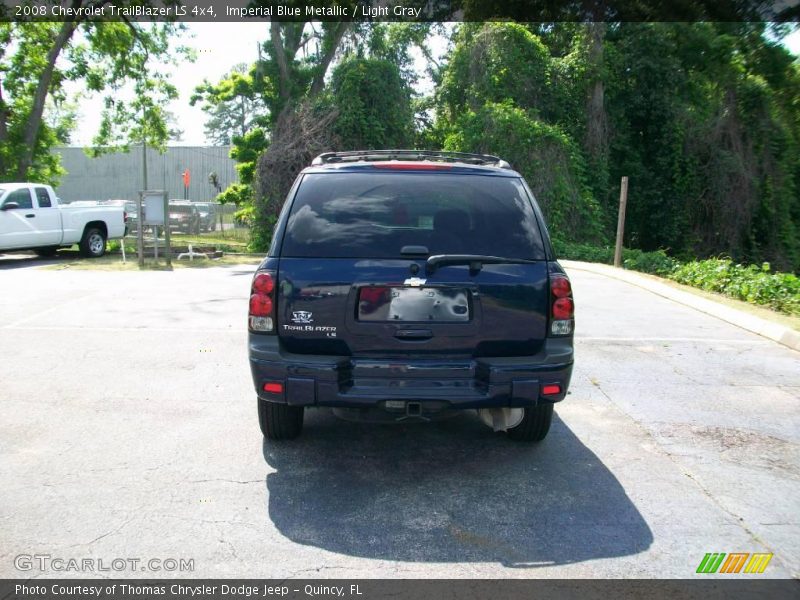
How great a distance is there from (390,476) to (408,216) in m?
1.66

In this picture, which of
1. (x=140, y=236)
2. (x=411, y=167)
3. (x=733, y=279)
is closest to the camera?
(x=411, y=167)

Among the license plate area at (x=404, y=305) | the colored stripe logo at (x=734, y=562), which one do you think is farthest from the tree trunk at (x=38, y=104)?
the colored stripe logo at (x=734, y=562)

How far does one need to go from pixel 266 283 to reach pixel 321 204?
0.64 metres

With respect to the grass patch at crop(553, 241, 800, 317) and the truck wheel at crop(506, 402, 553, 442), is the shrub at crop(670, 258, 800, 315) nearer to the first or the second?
the grass patch at crop(553, 241, 800, 317)

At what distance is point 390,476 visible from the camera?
15.0 feet

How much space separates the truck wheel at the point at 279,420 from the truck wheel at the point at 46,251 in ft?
51.0

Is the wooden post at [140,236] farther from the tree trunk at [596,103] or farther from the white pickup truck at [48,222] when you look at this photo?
the tree trunk at [596,103]

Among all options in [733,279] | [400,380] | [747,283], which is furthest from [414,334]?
[733,279]

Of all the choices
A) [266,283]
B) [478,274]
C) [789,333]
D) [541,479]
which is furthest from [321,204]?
[789,333]

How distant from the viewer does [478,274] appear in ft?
14.0

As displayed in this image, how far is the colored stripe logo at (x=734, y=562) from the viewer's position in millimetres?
3473

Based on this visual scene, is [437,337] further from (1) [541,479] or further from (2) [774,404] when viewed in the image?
(2) [774,404]

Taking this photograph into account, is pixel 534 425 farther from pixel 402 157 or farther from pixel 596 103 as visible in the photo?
pixel 596 103

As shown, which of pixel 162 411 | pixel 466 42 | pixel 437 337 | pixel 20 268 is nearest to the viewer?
pixel 437 337
